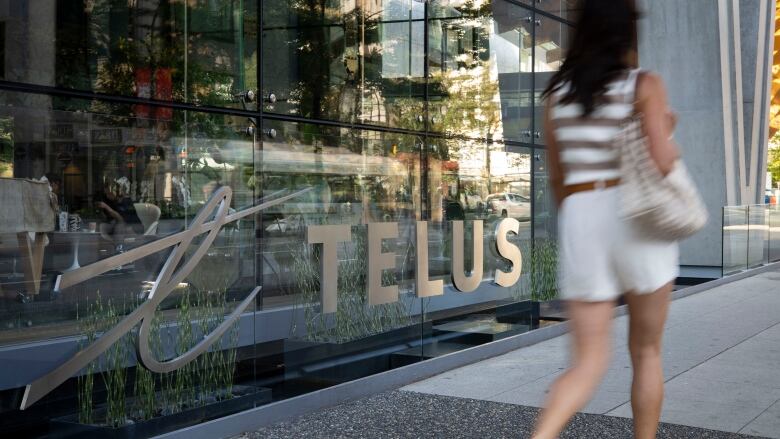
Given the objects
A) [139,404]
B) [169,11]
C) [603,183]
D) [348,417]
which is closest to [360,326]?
[348,417]

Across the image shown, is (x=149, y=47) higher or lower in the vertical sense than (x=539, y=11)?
lower

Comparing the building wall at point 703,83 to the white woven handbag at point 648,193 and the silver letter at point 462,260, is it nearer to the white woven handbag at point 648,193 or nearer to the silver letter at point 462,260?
the silver letter at point 462,260

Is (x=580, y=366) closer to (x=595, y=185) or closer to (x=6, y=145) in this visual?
(x=595, y=185)

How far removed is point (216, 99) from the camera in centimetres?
919

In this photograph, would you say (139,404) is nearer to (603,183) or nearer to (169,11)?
(603,183)

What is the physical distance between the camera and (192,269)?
5.75m

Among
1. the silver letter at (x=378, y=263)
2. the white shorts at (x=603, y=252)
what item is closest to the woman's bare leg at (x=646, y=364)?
the white shorts at (x=603, y=252)

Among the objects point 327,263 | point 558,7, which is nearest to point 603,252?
point 327,263

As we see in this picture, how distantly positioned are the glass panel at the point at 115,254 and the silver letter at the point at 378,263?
1467 mm

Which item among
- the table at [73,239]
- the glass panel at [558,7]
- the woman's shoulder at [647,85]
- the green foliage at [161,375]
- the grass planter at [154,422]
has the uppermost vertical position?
the glass panel at [558,7]

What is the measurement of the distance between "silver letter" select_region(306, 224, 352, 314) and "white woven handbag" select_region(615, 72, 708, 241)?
4138mm

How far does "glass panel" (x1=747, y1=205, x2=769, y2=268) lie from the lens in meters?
17.8

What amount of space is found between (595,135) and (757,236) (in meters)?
16.4

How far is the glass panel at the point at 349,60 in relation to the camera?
1032 centimetres
